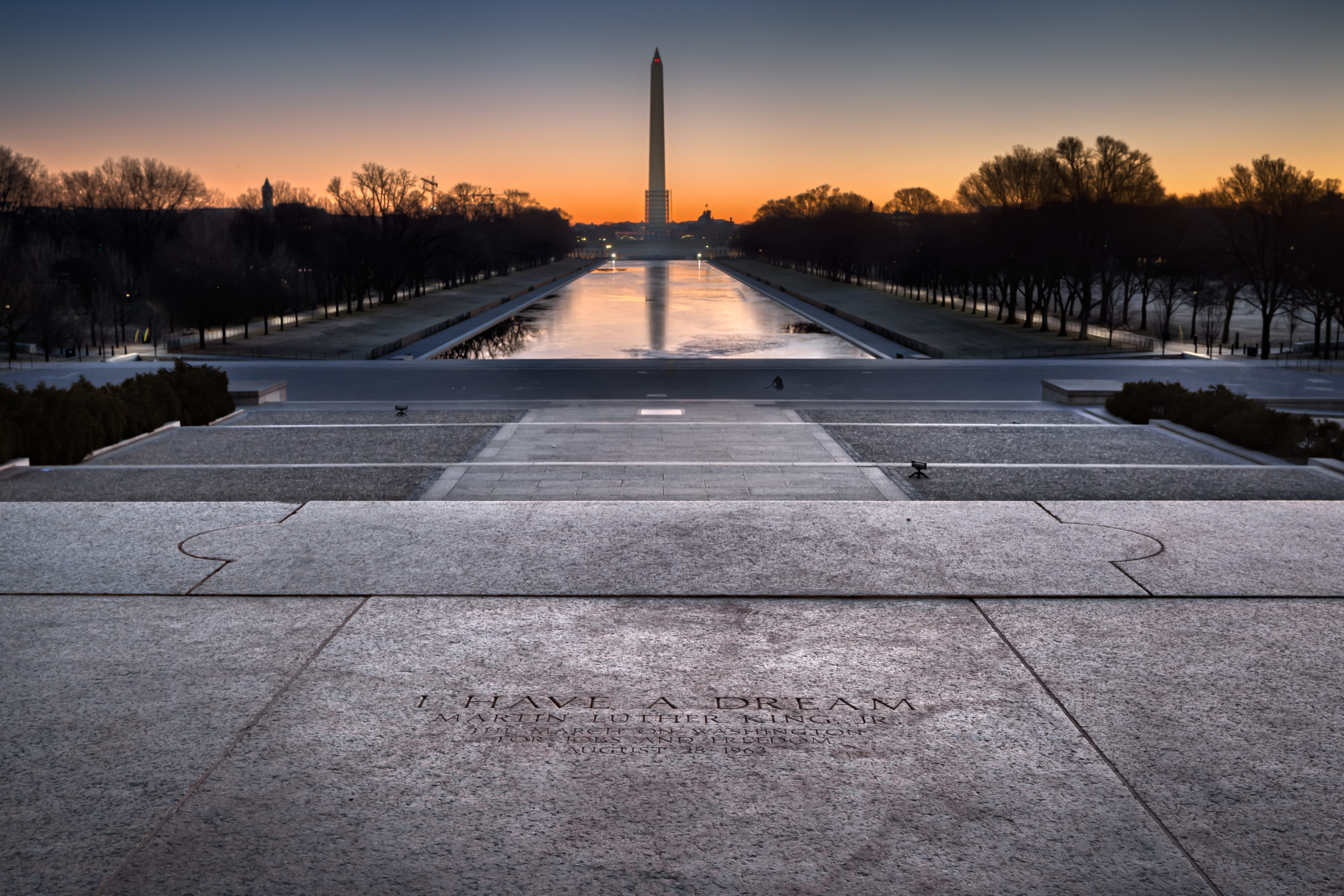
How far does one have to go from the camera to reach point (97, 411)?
1803 cm

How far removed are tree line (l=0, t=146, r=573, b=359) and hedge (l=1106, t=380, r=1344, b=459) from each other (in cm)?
5587

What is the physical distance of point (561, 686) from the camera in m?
6.50

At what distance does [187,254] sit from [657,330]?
37376mm

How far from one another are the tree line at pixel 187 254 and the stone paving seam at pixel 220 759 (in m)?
61.5

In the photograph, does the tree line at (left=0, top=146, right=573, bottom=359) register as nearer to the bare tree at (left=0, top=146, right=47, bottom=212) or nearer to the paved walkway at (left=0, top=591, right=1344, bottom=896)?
the bare tree at (left=0, top=146, right=47, bottom=212)

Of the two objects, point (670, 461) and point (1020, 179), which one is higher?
point (1020, 179)

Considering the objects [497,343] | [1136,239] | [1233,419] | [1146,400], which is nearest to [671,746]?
[1233,419]

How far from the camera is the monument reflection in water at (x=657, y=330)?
57000mm

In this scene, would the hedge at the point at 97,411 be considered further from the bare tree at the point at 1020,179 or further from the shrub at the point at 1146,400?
the bare tree at the point at 1020,179

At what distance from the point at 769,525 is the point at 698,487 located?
4.28m

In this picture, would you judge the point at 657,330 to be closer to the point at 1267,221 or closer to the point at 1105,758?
the point at 1267,221

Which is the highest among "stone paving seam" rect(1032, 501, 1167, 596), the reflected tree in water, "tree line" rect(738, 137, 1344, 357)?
"tree line" rect(738, 137, 1344, 357)

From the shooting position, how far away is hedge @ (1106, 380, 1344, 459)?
54.1 ft

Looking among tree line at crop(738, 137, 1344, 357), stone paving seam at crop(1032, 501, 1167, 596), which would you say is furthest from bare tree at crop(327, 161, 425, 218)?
stone paving seam at crop(1032, 501, 1167, 596)
